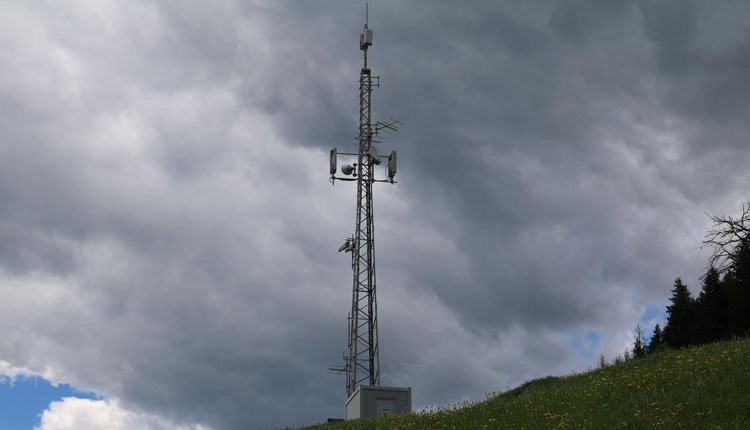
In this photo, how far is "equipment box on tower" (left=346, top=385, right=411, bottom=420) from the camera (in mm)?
26984

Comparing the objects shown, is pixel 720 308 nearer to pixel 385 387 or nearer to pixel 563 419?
pixel 385 387

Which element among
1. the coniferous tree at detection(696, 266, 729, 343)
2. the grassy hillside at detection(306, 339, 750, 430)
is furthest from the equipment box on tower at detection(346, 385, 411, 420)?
the coniferous tree at detection(696, 266, 729, 343)

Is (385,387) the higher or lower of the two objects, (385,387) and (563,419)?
the higher

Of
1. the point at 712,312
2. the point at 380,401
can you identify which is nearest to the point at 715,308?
the point at 712,312

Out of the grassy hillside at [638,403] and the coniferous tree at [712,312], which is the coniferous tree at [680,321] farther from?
the grassy hillside at [638,403]

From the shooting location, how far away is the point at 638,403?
57.4ft

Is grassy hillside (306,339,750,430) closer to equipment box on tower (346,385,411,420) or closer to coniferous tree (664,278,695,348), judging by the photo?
equipment box on tower (346,385,411,420)

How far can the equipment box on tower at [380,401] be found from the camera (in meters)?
27.0

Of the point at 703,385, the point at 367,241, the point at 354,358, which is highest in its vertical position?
the point at 367,241

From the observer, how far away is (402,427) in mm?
20672

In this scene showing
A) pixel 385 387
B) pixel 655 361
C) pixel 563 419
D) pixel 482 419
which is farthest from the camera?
pixel 385 387

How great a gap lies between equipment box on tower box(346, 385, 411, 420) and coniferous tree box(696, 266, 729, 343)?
2440 cm

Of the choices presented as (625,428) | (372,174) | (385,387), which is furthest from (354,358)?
(625,428)

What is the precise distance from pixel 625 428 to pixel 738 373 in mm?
4951
